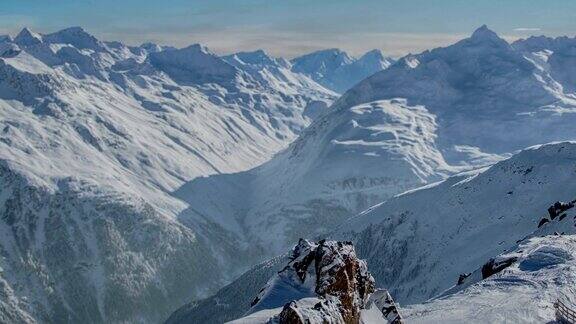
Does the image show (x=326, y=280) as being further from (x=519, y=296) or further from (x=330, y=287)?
(x=519, y=296)

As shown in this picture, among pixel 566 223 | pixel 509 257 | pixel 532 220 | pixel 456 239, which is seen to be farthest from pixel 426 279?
pixel 509 257

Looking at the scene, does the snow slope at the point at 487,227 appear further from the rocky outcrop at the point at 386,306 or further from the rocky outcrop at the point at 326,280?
the rocky outcrop at the point at 326,280

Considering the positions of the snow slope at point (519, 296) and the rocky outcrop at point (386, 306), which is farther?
the rocky outcrop at point (386, 306)

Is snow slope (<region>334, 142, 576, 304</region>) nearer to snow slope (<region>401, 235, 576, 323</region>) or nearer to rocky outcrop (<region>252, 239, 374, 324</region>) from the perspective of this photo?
snow slope (<region>401, 235, 576, 323</region>)

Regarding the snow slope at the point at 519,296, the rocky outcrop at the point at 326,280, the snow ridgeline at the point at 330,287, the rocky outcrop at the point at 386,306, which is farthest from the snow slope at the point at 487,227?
the rocky outcrop at the point at 326,280

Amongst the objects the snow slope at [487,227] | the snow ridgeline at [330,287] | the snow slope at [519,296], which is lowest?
the snow slope at [487,227]

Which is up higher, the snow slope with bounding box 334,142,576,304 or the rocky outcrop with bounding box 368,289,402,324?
the rocky outcrop with bounding box 368,289,402,324

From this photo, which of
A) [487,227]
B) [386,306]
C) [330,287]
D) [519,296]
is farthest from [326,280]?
[487,227]

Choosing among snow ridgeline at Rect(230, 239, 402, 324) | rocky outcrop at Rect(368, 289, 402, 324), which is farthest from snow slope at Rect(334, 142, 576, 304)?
snow ridgeline at Rect(230, 239, 402, 324)

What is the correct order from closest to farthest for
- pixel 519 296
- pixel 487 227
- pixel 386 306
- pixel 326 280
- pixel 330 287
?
pixel 330 287, pixel 326 280, pixel 386 306, pixel 519 296, pixel 487 227
